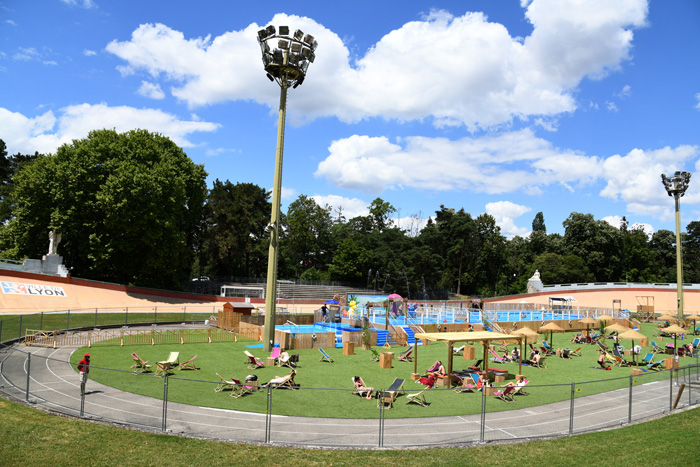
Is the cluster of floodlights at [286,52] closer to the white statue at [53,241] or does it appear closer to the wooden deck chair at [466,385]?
the wooden deck chair at [466,385]

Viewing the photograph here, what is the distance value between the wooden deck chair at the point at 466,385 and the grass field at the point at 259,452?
646 cm

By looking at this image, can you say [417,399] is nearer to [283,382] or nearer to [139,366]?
[283,382]

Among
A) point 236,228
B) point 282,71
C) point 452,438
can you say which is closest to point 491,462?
point 452,438

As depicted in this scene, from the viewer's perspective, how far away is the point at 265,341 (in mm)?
28875

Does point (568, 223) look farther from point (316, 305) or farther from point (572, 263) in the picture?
point (316, 305)

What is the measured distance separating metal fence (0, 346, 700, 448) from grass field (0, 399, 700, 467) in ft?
2.25

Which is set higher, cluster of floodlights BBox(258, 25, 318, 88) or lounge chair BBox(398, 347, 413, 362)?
cluster of floodlights BBox(258, 25, 318, 88)

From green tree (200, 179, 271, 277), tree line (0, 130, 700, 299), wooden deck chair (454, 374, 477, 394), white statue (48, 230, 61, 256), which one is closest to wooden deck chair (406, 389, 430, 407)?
wooden deck chair (454, 374, 477, 394)

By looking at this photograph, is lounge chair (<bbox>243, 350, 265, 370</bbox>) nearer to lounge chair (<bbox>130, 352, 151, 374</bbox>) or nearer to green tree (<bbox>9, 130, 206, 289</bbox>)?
lounge chair (<bbox>130, 352, 151, 374</bbox>)

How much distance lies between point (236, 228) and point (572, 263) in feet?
210

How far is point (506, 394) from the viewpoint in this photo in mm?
17953

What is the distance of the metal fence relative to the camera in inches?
508

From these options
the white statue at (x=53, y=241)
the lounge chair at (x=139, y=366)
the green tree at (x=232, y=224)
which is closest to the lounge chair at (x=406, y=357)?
the lounge chair at (x=139, y=366)

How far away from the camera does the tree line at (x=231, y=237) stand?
52.0 m
